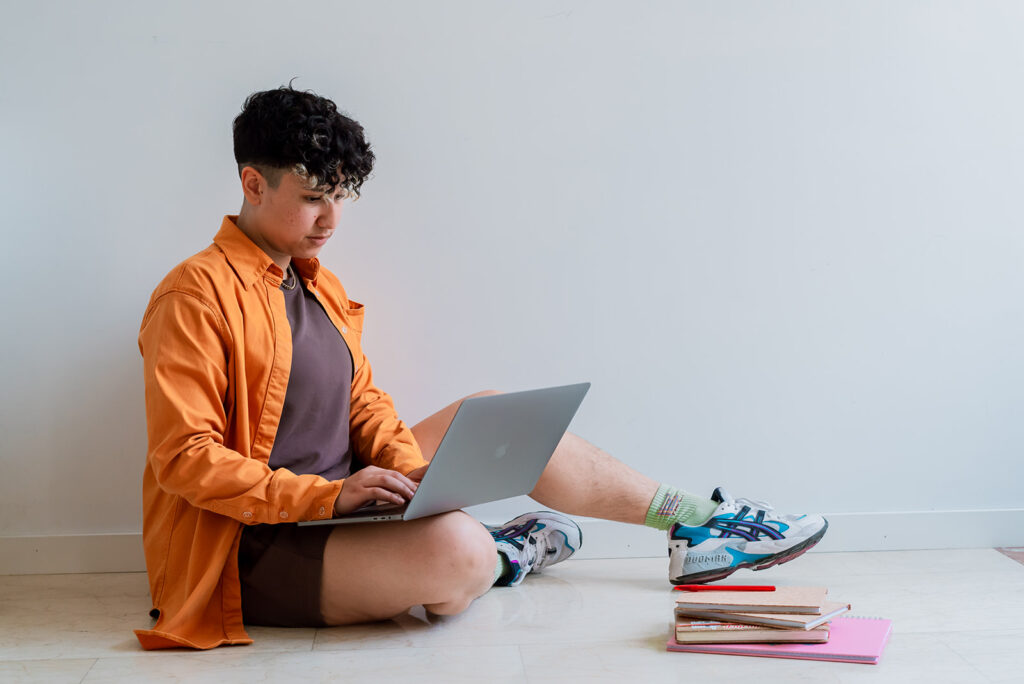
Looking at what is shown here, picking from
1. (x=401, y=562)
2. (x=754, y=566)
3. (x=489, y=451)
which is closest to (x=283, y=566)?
(x=401, y=562)

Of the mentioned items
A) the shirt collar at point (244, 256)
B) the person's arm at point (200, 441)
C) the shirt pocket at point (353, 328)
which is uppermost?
the shirt collar at point (244, 256)

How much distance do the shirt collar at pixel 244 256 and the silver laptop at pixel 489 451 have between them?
395mm

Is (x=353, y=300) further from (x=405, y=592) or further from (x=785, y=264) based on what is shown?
(x=785, y=264)

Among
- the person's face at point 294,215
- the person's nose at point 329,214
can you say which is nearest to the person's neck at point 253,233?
the person's face at point 294,215

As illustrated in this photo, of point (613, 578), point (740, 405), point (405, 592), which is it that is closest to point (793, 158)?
point (740, 405)

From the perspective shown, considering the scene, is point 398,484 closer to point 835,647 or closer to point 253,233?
point 253,233

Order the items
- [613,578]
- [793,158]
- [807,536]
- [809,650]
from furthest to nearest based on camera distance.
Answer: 1. [793,158]
2. [613,578]
3. [807,536]
4. [809,650]

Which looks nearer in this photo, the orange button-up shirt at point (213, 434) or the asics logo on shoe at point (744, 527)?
the orange button-up shirt at point (213, 434)

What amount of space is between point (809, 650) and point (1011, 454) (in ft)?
3.08

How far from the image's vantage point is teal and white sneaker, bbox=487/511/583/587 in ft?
6.07

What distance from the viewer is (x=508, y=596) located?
1.77 metres

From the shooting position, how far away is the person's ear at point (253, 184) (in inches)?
60.3

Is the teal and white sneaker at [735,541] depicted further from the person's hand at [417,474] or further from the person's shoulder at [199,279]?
the person's shoulder at [199,279]

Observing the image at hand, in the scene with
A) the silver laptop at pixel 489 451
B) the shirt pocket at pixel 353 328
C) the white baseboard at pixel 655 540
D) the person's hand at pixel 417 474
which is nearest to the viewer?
the silver laptop at pixel 489 451
